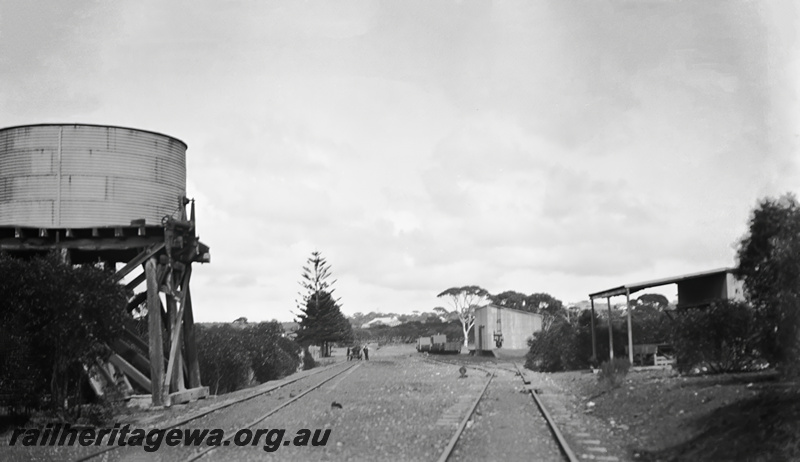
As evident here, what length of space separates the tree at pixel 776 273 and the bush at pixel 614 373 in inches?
235

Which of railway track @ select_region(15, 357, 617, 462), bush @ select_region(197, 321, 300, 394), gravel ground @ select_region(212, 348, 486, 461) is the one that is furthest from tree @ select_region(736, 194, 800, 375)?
bush @ select_region(197, 321, 300, 394)

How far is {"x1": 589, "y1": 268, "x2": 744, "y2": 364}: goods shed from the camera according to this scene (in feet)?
87.4

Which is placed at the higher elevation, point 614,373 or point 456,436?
point 614,373

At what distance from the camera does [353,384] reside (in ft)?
85.1

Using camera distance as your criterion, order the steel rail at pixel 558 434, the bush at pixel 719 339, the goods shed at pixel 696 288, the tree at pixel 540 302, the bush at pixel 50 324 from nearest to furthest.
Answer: the steel rail at pixel 558 434
the bush at pixel 50 324
the bush at pixel 719 339
the goods shed at pixel 696 288
the tree at pixel 540 302

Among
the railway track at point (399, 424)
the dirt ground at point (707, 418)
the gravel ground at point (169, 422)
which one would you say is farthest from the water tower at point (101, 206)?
the dirt ground at point (707, 418)

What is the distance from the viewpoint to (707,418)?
39.5 ft

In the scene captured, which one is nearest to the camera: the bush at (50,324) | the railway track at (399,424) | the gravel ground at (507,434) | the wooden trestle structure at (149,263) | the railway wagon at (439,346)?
the gravel ground at (507,434)

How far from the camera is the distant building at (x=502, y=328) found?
60.6 meters

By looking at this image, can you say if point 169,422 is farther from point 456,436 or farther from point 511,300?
point 511,300

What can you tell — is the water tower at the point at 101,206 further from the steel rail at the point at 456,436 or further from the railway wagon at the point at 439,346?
the railway wagon at the point at 439,346

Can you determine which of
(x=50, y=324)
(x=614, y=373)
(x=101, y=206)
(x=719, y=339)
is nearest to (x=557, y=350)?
(x=614, y=373)

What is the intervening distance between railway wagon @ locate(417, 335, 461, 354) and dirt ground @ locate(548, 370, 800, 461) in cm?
4976

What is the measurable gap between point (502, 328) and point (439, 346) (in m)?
10.6
